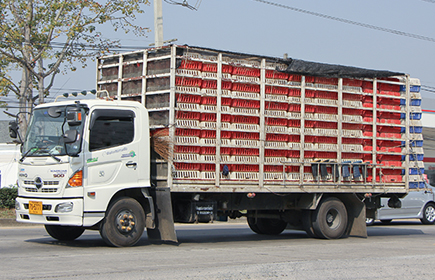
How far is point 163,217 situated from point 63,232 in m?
2.20

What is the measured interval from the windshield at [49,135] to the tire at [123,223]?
1295 millimetres

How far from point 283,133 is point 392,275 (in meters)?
4.77

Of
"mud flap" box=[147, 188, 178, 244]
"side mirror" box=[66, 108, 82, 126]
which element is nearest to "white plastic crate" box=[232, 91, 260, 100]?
"mud flap" box=[147, 188, 178, 244]

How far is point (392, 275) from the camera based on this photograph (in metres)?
7.82

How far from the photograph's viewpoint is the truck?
31.9ft

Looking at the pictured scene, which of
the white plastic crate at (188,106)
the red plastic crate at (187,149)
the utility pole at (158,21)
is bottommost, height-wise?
the red plastic crate at (187,149)

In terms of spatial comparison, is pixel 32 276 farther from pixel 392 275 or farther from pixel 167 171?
pixel 392 275

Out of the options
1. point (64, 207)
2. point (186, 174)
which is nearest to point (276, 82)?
point (186, 174)

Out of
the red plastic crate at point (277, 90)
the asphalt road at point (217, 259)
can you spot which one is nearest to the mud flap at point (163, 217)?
the asphalt road at point (217, 259)

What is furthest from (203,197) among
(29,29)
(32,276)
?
(29,29)

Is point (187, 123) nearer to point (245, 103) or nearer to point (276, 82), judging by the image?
point (245, 103)

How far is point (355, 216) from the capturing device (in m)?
13.4

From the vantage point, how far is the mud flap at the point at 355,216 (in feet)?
43.3

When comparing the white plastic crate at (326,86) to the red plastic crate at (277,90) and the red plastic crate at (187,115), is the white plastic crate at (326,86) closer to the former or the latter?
the red plastic crate at (277,90)
